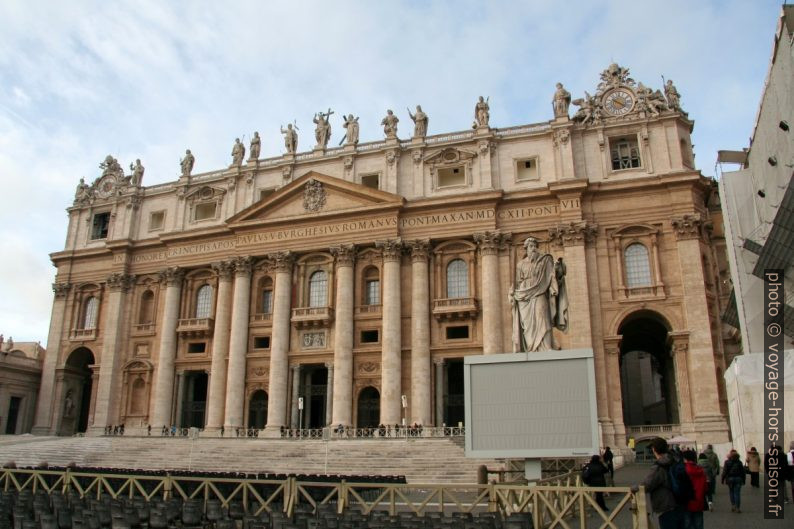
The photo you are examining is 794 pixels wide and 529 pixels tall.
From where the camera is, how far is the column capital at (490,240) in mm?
39875

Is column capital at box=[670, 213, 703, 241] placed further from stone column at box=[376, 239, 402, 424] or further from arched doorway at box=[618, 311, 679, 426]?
stone column at box=[376, 239, 402, 424]

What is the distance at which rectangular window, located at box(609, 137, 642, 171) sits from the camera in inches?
1607

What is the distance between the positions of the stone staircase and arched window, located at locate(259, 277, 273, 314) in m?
9.99

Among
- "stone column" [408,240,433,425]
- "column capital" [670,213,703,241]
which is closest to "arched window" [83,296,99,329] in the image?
"stone column" [408,240,433,425]

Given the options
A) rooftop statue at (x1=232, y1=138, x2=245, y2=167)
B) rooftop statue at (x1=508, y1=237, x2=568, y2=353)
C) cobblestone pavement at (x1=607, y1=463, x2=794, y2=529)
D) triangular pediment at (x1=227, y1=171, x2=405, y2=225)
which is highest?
rooftop statue at (x1=232, y1=138, x2=245, y2=167)

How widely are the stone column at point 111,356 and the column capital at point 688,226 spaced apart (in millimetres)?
37559

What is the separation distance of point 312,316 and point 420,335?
7.16 meters

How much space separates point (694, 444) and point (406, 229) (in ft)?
66.5

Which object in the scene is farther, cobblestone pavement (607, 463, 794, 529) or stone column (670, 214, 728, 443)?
stone column (670, 214, 728, 443)

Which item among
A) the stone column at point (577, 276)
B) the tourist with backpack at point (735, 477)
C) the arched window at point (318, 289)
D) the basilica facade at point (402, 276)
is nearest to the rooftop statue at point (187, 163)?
the basilica facade at point (402, 276)

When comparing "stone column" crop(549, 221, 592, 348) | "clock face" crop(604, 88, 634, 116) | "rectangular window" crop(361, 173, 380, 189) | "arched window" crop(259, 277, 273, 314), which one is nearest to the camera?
"stone column" crop(549, 221, 592, 348)

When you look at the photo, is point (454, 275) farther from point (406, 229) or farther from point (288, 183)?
point (288, 183)

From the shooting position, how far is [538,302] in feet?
48.7

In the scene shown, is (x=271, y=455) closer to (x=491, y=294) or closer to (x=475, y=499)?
(x=491, y=294)
